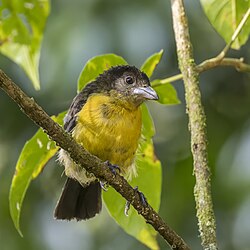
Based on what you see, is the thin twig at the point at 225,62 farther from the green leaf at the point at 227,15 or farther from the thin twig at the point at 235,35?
the green leaf at the point at 227,15

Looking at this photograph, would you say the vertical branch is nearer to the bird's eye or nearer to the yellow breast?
the yellow breast

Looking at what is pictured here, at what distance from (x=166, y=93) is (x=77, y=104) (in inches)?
23.7

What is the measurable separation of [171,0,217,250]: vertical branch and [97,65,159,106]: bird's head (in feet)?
2.25

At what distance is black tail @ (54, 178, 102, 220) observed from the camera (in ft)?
12.5

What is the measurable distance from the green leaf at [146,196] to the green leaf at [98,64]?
0.35 metres

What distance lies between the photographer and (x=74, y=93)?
5.79m

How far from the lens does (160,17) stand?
593 cm

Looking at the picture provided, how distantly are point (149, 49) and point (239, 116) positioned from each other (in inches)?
38.4

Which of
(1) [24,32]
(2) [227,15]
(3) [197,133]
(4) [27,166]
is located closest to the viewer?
(3) [197,133]

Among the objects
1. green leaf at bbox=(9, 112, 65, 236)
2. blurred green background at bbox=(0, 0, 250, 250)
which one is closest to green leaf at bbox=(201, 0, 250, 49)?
green leaf at bbox=(9, 112, 65, 236)

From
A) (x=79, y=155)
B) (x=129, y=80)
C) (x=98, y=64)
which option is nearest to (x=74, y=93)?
(x=129, y=80)

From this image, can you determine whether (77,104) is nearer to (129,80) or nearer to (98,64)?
(129,80)

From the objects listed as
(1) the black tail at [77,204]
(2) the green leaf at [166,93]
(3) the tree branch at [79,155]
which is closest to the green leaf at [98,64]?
(2) the green leaf at [166,93]

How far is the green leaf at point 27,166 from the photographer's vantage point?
295cm
